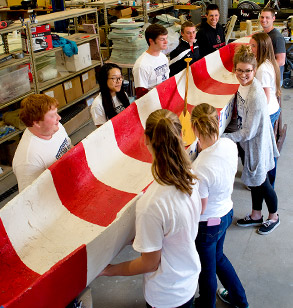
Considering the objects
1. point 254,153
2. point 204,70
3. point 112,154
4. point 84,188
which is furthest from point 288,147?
point 84,188

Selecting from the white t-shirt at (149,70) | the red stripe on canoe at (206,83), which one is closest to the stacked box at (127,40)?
the red stripe on canoe at (206,83)

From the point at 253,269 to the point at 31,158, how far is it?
1672 mm

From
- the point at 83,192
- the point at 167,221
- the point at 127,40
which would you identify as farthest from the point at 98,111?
the point at 127,40

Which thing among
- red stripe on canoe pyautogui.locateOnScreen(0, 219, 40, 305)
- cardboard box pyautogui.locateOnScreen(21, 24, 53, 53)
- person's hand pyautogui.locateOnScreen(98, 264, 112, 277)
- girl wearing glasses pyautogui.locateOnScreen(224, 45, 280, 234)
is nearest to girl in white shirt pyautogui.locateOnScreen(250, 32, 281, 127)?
girl wearing glasses pyautogui.locateOnScreen(224, 45, 280, 234)

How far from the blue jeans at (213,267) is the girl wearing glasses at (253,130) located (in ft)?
2.24

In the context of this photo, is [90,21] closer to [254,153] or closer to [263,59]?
[263,59]

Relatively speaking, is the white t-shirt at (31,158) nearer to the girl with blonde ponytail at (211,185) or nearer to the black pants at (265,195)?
the girl with blonde ponytail at (211,185)

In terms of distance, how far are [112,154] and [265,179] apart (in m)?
1.12

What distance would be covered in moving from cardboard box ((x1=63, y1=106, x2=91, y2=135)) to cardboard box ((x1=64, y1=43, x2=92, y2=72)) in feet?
1.84

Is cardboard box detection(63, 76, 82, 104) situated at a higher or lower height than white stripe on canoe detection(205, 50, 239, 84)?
lower

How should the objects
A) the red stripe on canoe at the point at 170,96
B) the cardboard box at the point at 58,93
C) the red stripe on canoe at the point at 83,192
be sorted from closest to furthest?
the red stripe on canoe at the point at 83,192
the red stripe on canoe at the point at 170,96
the cardboard box at the point at 58,93

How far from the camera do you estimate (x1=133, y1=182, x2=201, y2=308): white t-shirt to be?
1383 millimetres

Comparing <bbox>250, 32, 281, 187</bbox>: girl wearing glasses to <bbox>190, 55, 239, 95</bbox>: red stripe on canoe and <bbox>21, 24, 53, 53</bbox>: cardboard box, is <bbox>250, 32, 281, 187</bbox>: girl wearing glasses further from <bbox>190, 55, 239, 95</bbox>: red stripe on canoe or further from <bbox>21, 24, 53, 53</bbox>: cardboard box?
<bbox>21, 24, 53, 53</bbox>: cardboard box

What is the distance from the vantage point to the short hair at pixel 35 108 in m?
2.10
